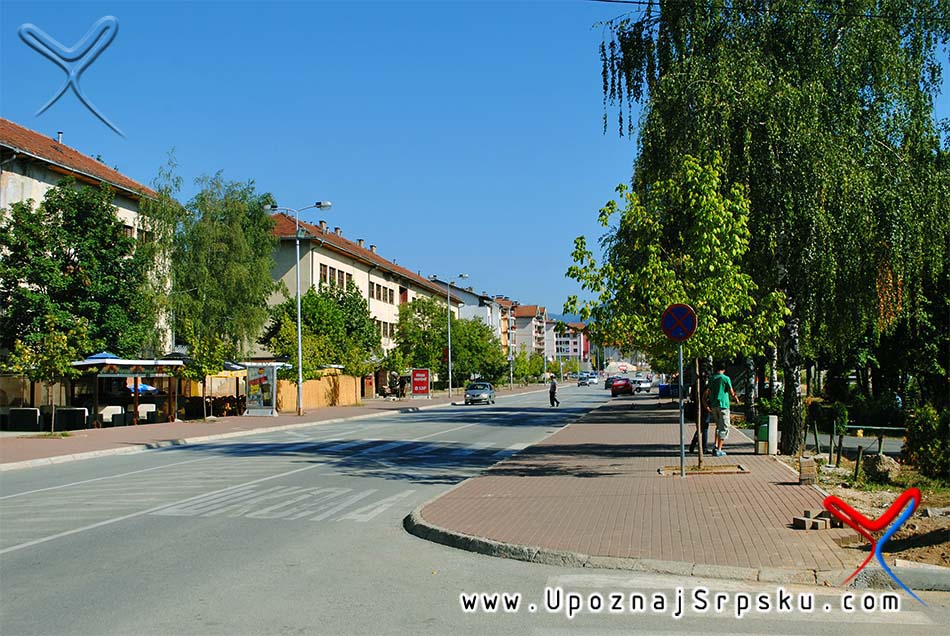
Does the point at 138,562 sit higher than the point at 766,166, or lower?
lower

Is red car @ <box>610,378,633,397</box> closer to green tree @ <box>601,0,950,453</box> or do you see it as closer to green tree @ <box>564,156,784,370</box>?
green tree @ <box>601,0,950,453</box>

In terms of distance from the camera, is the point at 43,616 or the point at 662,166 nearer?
the point at 43,616

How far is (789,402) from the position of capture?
18.2 metres

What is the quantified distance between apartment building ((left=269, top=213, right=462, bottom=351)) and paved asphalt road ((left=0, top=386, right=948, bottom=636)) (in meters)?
43.1

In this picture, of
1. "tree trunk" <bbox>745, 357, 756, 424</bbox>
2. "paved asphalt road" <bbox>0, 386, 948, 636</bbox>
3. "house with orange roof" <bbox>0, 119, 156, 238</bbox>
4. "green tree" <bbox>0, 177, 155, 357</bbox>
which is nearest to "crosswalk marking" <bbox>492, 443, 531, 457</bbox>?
"paved asphalt road" <bbox>0, 386, 948, 636</bbox>

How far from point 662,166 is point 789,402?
538cm

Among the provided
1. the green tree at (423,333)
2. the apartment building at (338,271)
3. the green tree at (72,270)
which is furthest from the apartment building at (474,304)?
the green tree at (72,270)

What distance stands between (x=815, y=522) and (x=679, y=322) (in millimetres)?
5198

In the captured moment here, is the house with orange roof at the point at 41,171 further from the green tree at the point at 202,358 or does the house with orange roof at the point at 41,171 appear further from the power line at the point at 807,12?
the power line at the point at 807,12

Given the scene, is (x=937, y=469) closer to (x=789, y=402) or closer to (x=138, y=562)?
(x=789, y=402)

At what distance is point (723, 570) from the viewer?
7746 millimetres

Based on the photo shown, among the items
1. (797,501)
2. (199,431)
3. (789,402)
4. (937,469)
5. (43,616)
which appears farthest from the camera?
(199,431)

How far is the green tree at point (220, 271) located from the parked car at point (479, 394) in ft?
47.6

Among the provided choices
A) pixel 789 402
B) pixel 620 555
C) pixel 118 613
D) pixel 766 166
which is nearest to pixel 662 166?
pixel 766 166
